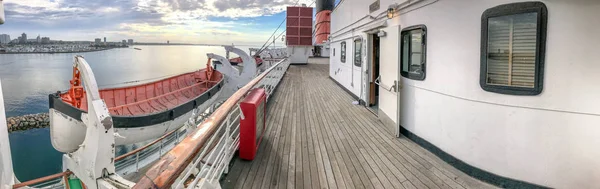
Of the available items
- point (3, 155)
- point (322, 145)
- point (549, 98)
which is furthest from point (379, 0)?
point (3, 155)

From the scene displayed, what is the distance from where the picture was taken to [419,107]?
4.13 meters

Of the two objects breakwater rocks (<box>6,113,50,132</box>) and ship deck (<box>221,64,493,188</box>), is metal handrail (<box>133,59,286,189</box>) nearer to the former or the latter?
ship deck (<box>221,64,493,188</box>)

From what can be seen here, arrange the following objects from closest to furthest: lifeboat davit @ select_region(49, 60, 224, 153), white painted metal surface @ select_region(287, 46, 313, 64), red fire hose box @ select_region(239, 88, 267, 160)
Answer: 1. red fire hose box @ select_region(239, 88, 267, 160)
2. lifeboat davit @ select_region(49, 60, 224, 153)
3. white painted metal surface @ select_region(287, 46, 313, 64)

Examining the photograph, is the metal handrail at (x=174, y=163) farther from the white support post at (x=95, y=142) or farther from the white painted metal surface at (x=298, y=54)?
the white painted metal surface at (x=298, y=54)

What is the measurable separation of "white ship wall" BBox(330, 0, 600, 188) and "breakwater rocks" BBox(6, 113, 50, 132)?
2730 cm

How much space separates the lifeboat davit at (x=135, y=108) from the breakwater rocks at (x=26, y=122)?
1642cm

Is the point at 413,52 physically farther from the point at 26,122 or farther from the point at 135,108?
the point at 26,122

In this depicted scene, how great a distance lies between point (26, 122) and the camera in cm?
2173

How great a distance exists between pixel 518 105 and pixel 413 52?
1.88 metres

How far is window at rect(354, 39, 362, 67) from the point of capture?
749cm

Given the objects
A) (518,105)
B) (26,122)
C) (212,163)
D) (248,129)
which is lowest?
(26,122)

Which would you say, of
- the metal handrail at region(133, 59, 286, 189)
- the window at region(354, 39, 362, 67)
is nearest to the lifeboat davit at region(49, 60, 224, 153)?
the metal handrail at region(133, 59, 286, 189)

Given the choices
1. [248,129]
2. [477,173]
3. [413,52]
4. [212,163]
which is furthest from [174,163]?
[413,52]

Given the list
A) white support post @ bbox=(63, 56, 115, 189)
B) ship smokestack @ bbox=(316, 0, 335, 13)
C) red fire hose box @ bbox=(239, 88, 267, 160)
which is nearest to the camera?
red fire hose box @ bbox=(239, 88, 267, 160)
